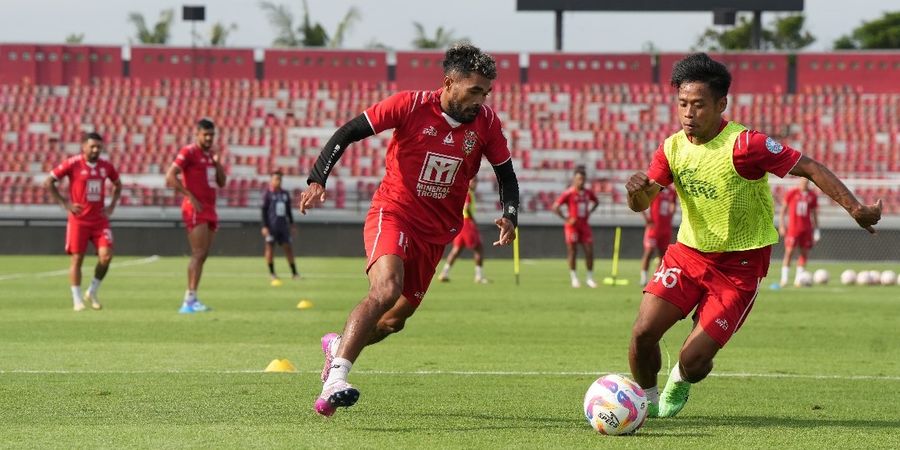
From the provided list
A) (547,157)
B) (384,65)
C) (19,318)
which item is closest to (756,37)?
(547,157)

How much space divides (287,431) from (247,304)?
1167cm

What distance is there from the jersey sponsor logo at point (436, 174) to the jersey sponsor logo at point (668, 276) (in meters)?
1.36

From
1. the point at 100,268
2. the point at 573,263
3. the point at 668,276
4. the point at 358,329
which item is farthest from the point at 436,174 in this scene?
the point at 573,263

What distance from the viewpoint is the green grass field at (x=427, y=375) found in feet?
23.0

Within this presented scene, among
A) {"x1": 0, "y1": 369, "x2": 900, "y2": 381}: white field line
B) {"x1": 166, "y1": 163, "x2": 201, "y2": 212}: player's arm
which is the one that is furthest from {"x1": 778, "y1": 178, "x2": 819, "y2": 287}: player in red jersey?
{"x1": 0, "y1": 369, "x2": 900, "y2": 381}: white field line

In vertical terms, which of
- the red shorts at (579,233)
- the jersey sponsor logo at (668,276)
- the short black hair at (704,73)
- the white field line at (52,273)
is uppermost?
the short black hair at (704,73)

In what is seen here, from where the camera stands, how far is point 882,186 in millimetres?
42188

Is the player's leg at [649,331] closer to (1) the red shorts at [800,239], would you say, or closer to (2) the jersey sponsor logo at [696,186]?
(2) the jersey sponsor logo at [696,186]

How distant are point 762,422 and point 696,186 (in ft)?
4.79

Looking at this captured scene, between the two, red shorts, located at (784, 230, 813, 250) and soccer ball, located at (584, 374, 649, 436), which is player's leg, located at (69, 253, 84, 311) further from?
red shorts, located at (784, 230, 813, 250)

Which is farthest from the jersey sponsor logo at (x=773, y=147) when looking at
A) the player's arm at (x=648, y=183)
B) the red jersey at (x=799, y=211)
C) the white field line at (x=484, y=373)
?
the red jersey at (x=799, y=211)

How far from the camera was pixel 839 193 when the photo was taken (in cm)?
695

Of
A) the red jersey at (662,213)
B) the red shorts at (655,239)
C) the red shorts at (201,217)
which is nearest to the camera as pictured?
the red shorts at (201,217)

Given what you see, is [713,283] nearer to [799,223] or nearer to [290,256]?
[799,223]
